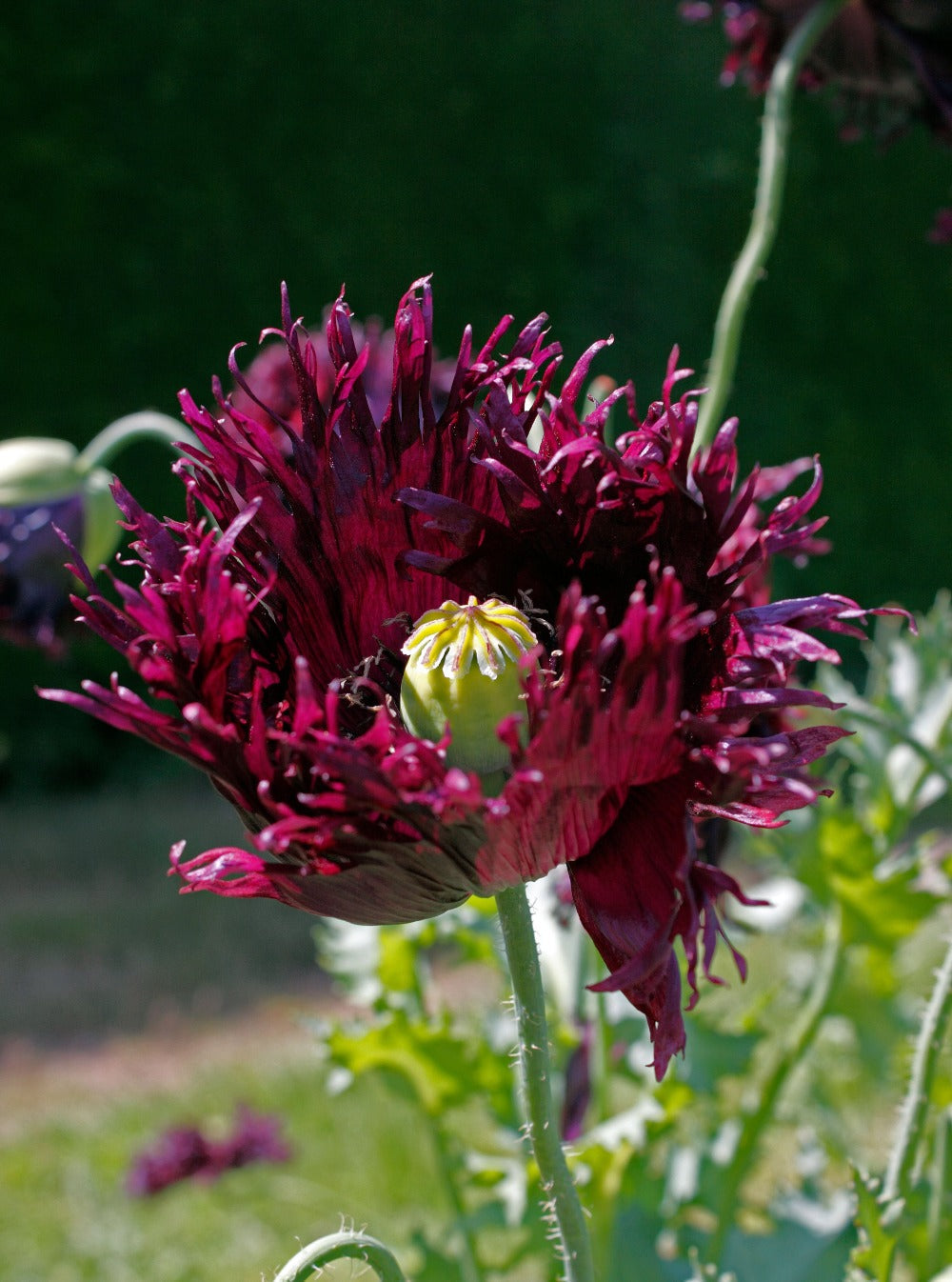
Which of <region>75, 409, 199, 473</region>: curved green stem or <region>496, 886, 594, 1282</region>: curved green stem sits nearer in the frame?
<region>496, 886, 594, 1282</region>: curved green stem

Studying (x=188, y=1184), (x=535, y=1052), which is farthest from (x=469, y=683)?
(x=188, y=1184)

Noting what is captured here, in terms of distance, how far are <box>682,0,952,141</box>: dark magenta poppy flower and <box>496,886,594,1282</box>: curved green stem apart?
69cm

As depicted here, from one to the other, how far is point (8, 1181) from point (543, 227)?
369 cm

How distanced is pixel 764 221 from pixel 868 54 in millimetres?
254

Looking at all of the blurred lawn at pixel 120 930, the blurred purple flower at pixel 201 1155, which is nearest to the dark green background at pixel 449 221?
the blurred lawn at pixel 120 930

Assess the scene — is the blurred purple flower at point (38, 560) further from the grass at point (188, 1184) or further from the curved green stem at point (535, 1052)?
the grass at point (188, 1184)

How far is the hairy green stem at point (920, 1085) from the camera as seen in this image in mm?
613

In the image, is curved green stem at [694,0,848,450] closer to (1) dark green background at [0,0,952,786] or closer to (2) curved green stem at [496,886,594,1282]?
(2) curved green stem at [496,886,594,1282]

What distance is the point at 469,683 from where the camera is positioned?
475 millimetres

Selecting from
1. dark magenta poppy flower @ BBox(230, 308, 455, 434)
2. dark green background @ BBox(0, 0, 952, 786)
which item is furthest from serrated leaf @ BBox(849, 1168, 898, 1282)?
dark green background @ BBox(0, 0, 952, 786)

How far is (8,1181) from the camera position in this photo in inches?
90.3

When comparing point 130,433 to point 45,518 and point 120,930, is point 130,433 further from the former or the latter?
point 120,930

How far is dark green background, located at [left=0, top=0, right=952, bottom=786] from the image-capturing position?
454cm

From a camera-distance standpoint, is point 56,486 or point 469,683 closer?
point 469,683
